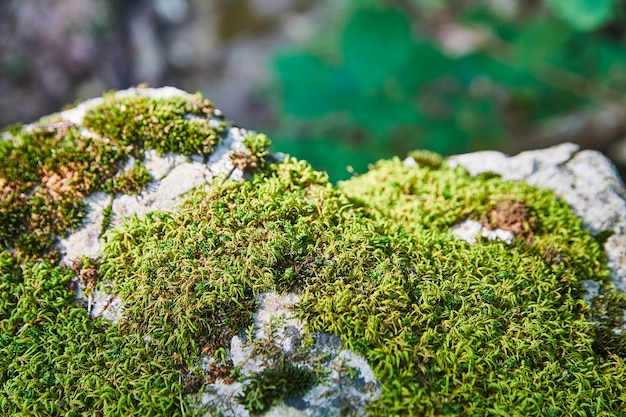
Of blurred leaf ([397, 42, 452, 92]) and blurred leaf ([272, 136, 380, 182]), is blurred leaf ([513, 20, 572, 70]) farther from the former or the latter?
blurred leaf ([272, 136, 380, 182])

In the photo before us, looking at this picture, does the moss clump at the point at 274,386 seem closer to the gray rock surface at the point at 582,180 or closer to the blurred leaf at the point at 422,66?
the gray rock surface at the point at 582,180

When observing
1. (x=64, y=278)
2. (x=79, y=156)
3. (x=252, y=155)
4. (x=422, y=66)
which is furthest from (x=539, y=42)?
(x=64, y=278)

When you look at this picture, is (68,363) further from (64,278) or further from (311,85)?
(311,85)

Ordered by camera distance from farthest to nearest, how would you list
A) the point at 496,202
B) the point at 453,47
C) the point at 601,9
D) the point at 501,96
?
the point at 453,47 → the point at 501,96 → the point at 601,9 → the point at 496,202

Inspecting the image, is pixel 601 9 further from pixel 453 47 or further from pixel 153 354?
pixel 153 354

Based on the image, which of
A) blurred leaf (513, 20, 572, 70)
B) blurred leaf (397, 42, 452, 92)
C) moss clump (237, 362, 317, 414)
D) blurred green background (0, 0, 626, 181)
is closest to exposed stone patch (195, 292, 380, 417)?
moss clump (237, 362, 317, 414)

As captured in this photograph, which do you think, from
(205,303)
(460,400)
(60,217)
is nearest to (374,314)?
(460,400)
